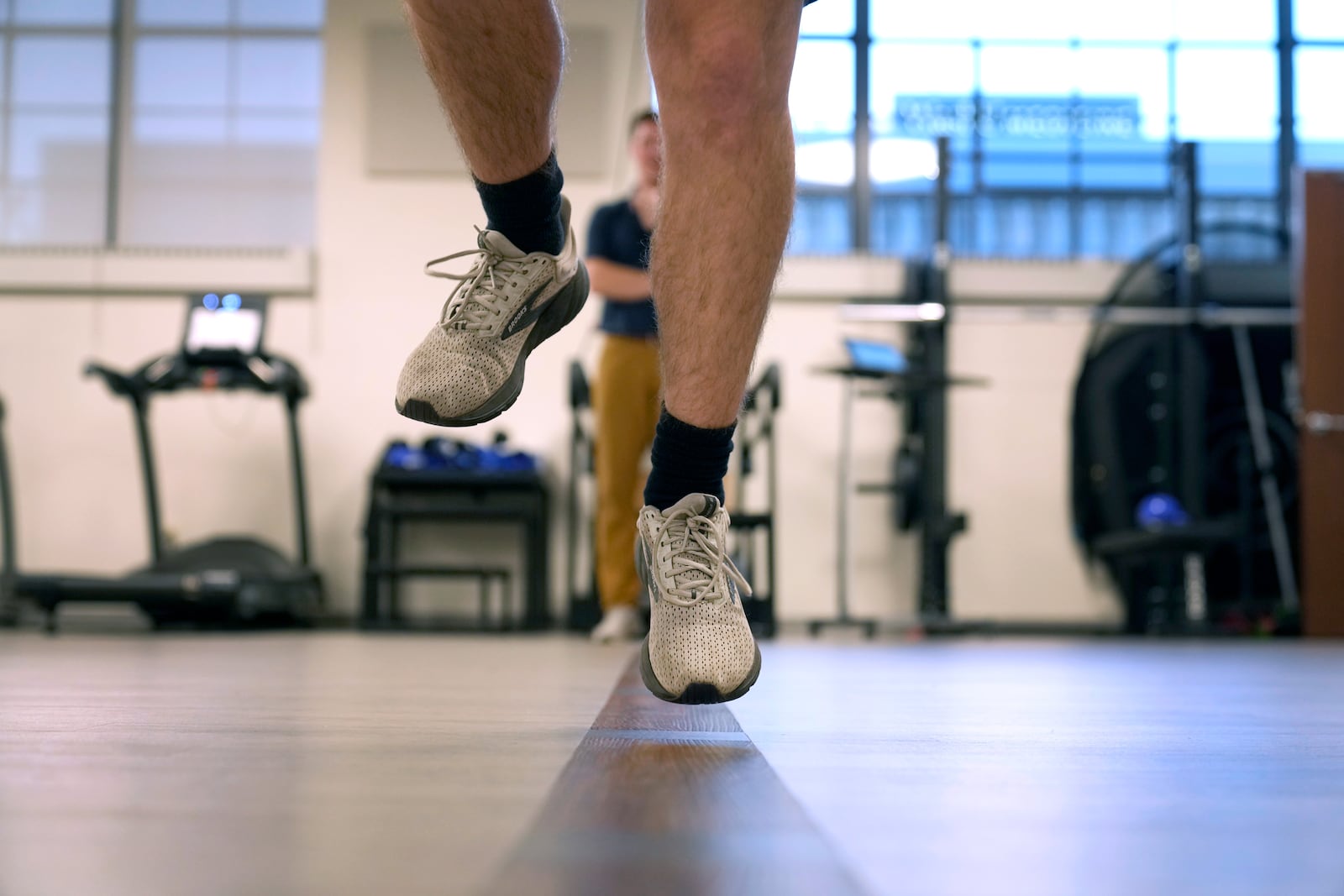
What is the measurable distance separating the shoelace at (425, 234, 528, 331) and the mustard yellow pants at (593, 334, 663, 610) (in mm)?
2467

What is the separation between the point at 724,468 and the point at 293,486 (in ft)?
13.6

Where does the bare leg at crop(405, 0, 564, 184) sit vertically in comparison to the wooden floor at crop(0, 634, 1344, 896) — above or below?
above

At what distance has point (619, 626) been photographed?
3.44m

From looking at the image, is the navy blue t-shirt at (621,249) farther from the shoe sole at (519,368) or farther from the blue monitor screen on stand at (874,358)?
the shoe sole at (519,368)

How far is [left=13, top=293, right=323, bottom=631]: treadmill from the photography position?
3947 millimetres

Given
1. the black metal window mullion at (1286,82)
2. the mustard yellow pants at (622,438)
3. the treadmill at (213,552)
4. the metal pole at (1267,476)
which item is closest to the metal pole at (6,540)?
the treadmill at (213,552)

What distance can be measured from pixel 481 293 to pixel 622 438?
2.57 m

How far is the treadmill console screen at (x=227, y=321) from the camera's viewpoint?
15.0ft

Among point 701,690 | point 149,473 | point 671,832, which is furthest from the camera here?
point 149,473

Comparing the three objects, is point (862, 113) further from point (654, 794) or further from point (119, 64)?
point (654, 794)

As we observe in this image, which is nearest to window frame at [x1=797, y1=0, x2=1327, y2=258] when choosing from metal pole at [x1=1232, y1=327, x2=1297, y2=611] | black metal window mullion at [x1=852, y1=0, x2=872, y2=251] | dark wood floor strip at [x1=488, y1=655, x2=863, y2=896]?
black metal window mullion at [x1=852, y1=0, x2=872, y2=251]

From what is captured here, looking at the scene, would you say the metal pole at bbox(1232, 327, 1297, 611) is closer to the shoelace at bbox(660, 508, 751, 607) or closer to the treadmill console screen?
the treadmill console screen

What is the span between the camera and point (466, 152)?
113 centimetres

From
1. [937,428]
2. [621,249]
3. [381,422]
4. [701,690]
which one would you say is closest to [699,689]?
[701,690]
